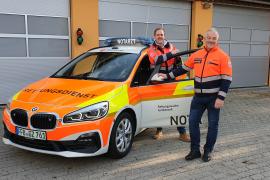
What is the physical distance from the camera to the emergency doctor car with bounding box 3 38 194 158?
170 inches

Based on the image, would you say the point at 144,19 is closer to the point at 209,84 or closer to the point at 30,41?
the point at 30,41

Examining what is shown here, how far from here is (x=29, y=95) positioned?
15.8ft

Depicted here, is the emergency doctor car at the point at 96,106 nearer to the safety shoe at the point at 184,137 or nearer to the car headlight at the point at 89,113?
the car headlight at the point at 89,113

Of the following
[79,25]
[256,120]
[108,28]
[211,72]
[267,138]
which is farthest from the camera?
[108,28]

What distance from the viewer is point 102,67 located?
18.4 ft

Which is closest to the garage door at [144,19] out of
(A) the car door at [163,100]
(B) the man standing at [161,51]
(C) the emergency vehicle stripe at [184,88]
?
(B) the man standing at [161,51]

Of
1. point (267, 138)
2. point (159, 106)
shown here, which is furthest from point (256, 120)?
point (159, 106)

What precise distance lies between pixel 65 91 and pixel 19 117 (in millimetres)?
717

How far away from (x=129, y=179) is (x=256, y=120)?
454 centimetres

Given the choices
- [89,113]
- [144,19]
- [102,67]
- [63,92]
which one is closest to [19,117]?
[63,92]

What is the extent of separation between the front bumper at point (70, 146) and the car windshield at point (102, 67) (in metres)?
1.17

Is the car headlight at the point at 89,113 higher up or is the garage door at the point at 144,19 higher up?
the garage door at the point at 144,19

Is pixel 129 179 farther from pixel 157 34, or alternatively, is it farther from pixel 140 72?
pixel 157 34

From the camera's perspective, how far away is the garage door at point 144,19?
9828mm
